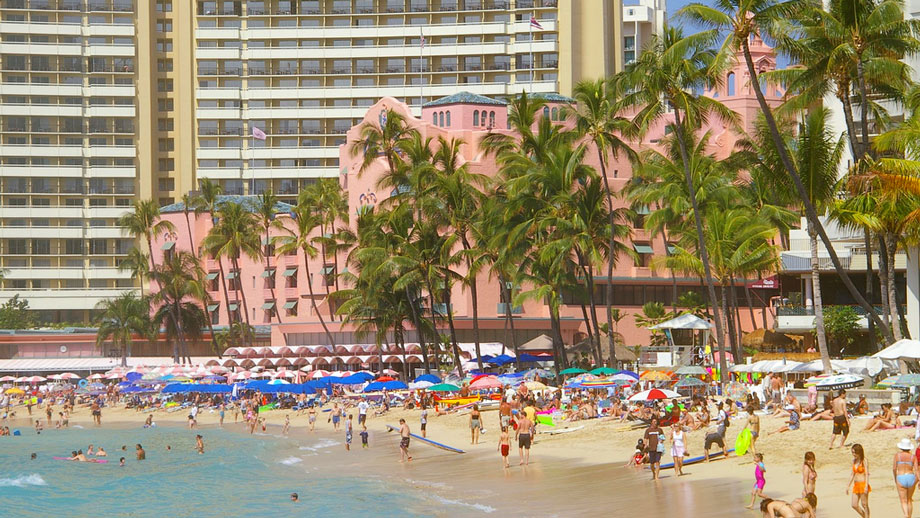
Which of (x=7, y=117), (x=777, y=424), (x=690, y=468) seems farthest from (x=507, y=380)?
(x=7, y=117)

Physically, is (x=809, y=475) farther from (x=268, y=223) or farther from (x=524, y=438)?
(x=268, y=223)

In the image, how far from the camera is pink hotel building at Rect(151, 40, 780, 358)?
233ft

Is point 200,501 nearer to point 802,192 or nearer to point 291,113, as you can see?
point 802,192

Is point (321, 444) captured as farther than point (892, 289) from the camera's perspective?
Yes

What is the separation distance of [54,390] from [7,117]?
39.6 meters

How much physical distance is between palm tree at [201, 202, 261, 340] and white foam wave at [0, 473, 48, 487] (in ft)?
139

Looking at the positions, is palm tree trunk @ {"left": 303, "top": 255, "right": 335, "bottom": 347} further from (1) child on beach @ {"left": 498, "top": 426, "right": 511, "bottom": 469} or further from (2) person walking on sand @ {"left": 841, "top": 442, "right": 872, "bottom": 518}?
(2) person walking on sand @ {"left": 841, "top": 442, "right": 872, "bottom": 518}

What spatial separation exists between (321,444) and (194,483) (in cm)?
1033

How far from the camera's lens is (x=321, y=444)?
4544cm

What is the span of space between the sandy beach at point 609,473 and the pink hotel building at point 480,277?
27953 millimetres

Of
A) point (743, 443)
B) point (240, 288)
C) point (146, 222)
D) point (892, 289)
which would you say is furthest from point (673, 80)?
point (146, 222)

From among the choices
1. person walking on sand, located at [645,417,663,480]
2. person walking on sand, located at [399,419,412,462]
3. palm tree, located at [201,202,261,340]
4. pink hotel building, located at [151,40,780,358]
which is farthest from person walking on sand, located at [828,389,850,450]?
palm tree, located at [201,202,261,340]

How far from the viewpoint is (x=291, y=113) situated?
108 meters

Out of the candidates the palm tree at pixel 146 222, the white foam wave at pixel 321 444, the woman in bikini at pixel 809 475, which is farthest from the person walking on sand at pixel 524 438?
the palm tree at pixel 146 222
